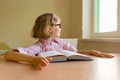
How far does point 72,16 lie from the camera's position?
255cm

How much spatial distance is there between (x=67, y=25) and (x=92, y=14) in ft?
1.17

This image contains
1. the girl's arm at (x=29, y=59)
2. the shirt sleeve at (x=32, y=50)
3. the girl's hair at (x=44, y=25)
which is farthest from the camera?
the girl's hair at (x=44, y=25)

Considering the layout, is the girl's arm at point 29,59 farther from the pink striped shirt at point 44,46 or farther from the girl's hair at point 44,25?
the girl's hair at point 44,25

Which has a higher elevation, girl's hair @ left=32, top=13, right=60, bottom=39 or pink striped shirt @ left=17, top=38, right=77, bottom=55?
girl's hair @ left=32, top=13, right=60, bottom=39

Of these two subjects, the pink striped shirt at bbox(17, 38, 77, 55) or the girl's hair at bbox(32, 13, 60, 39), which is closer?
the pink striped shirt at bbox(17, 38, 77, 55)

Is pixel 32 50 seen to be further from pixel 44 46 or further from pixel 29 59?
pixel 29 59

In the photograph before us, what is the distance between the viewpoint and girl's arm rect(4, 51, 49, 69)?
0.76 meters

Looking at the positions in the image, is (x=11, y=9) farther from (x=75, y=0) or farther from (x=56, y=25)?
(x=56, y=25)

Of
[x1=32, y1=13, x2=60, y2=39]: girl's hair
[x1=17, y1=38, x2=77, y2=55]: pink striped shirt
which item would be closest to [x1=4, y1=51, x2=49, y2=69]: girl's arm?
[x1=17, y1=38, x2=77, y2=55]: pink striped shirt

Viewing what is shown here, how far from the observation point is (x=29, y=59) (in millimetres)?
848

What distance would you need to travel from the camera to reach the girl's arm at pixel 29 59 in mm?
762

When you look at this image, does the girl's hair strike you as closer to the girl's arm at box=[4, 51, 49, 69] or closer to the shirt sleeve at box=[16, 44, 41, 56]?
the shirt sleeve at box=[16, 44, 41, 56]

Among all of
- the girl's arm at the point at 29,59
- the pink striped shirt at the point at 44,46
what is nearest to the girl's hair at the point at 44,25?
the pink striped shirt at the point at 44,46

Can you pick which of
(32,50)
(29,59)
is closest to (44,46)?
(32,50)
